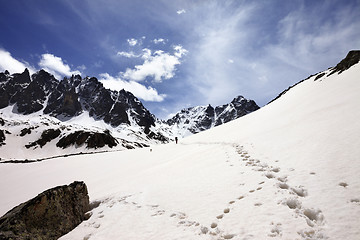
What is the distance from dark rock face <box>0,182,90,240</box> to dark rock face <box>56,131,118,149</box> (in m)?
114

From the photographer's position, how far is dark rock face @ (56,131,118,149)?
11138 centimetres

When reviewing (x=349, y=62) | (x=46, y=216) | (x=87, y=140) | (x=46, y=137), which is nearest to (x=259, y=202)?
(x=46, y=216)

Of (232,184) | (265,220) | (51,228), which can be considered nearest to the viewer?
(265,220)

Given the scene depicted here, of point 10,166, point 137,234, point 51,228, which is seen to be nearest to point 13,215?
point 51,228

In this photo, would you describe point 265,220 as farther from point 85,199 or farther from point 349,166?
point 85,199

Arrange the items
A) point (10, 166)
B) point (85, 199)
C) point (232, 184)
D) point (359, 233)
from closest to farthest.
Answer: point (359, 233)
point (232, 184)
point (85, 199)
point (10, 166)

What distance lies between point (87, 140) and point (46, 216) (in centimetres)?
12016

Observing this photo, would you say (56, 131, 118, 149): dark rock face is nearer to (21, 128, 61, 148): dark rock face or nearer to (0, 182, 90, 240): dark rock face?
(21, 128, 61, 148): dark rock face

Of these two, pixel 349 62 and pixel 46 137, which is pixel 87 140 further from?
pixel 349 62

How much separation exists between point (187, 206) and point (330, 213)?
375 cm

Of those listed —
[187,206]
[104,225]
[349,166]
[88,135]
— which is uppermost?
[88,135]

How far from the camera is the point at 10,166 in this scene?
32.5 metres

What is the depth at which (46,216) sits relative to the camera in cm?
609

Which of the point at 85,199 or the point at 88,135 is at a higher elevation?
the point at 88,135
